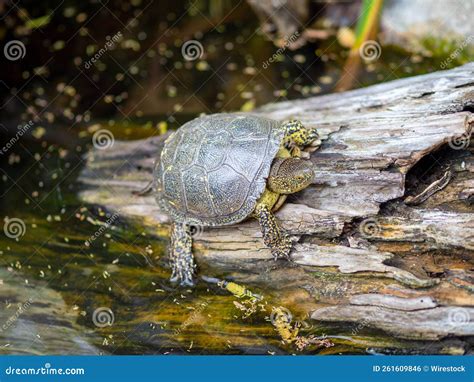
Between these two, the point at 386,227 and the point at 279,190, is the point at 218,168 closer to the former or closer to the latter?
the point at 279,190

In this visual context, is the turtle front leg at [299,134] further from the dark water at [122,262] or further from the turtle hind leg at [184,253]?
the dark water at [122,262]

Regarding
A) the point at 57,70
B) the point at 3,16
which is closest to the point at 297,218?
the point at 57,70

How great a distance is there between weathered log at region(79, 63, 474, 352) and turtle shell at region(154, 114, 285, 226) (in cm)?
30

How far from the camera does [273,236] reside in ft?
11.9

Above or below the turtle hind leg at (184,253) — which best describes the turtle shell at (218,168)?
above

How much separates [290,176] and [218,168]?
55 cm

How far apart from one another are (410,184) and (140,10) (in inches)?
198

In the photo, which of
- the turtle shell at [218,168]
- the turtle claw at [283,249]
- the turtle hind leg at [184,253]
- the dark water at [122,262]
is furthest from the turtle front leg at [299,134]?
the dark water at [122,262]

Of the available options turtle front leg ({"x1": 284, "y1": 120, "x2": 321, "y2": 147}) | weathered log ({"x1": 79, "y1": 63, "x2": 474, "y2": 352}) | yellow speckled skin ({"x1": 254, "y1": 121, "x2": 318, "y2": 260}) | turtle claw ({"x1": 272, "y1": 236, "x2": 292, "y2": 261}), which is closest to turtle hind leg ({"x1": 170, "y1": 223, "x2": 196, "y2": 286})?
weathered log ({"x1": 79, "y1": 63, "x2": 474, "y2": 352})

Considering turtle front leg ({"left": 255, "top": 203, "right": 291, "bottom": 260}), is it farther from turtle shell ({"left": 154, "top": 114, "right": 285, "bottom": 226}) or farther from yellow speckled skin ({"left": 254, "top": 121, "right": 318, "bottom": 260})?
turtle shell ({"left": 154, "top": 114, "right": 285, "bottom": 226})

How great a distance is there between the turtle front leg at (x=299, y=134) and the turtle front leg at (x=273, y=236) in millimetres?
651

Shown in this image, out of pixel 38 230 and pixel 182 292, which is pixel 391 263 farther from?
pixel 38 230

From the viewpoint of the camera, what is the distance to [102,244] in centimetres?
449

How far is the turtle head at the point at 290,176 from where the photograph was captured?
11.8ft
